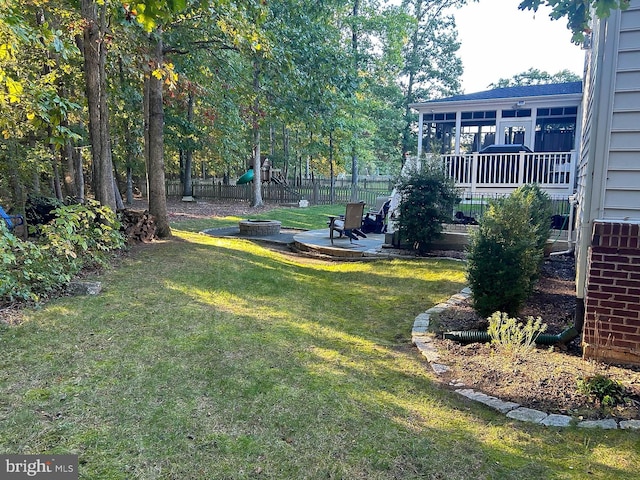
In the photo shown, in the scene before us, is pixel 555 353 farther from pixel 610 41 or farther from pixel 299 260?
pixel 299 260

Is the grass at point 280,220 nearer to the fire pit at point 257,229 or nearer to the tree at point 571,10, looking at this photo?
the fire pit at point 257,229

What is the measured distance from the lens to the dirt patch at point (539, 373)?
9.41ft

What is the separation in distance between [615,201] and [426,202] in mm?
4279

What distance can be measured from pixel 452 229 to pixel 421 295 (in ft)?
11.6

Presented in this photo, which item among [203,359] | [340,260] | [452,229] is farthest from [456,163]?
[203,359]

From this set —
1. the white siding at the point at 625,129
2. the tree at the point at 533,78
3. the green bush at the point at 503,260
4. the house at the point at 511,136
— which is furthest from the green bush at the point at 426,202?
the tree at the point at 533,78

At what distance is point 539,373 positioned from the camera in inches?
129

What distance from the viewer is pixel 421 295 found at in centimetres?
591

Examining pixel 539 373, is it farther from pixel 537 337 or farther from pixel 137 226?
pixel 137 226

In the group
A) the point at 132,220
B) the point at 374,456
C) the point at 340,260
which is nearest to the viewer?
the point at 374,456

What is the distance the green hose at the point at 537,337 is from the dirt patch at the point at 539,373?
0.21 ft

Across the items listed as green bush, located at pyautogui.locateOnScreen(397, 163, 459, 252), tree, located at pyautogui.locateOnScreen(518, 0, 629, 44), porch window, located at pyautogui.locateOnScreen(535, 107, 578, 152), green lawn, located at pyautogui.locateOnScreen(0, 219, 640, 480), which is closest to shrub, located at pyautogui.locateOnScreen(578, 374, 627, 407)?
green lawn, located at pyautogui.locateOnScreen(0, 219, 640, 480)

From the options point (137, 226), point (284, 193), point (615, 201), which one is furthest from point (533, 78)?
point (615, 201)

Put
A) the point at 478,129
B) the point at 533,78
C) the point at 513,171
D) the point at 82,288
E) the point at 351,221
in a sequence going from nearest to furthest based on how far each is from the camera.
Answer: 1. the point at 82,288
2. the point at 351,221
3. the point at 513,171
4. the point at 478,129
5. the point at 533,78
